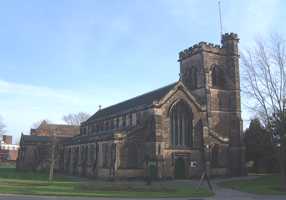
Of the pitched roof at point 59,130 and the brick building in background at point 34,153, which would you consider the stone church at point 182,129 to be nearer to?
the brick building in background at point 34,153

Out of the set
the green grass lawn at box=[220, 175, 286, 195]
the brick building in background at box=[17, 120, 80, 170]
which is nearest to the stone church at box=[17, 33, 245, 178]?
the green grass lawn at box=[220, 175, 286, 195]

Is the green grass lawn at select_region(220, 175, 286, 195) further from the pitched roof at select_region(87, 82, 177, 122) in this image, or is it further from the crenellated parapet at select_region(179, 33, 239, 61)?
the crenellated parapet at select_region(179, 33, 239, 61)

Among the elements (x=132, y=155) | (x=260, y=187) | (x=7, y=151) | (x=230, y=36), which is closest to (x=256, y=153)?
(x=230, y=36)

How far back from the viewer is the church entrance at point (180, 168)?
179ft

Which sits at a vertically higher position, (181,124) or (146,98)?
(146,98)

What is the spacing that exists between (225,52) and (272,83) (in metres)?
26.7

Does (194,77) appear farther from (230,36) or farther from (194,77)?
(230,36)

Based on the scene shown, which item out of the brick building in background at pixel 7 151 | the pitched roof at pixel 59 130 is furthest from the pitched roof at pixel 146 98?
the brick building in background at pixel 7 151

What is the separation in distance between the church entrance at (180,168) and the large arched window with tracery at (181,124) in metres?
2.30

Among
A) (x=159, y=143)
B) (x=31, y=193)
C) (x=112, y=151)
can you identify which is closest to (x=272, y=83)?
(x=159, y=143)

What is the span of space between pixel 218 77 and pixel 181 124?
13541 mm

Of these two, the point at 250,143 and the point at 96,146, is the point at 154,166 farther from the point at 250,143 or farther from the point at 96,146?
the point at 250,143

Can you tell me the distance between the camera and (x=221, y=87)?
6506cm

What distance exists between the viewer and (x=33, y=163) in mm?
88562
